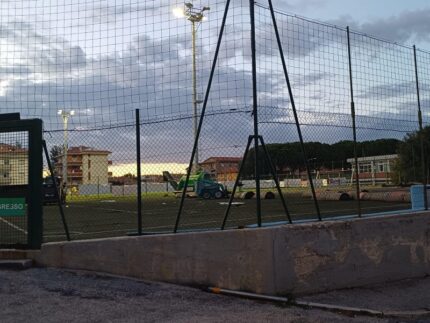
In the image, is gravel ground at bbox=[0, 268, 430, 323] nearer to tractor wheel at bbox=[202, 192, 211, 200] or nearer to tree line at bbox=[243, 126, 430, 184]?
tree line at bbox=[243, 126, 430, 184]

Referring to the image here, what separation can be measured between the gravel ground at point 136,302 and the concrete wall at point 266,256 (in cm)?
22

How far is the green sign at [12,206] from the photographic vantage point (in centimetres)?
872

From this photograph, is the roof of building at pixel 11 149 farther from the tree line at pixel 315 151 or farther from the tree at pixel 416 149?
the tree at pixel 416 149

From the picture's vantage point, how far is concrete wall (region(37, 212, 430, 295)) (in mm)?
7324

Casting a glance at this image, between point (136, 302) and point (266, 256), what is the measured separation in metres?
1.84

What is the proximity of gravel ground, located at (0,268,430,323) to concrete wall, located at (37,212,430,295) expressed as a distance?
0.22 meters

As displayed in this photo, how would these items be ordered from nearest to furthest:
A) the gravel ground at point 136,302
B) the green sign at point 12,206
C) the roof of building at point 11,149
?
the gravel ground at point 136,302
the green sign at point 12,206
the roof of building at point 11,149

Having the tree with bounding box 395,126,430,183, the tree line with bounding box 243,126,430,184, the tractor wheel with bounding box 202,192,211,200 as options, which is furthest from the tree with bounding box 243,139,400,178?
the tractor wheel with bounding box 202,192,211,200

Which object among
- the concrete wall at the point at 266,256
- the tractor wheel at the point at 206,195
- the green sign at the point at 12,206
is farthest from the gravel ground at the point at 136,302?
the tractor wheel at the point at 206,195

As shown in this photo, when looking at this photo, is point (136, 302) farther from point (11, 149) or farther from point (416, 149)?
point (416, 149)

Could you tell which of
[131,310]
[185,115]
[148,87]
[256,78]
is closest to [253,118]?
[256,78]

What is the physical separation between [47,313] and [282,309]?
2.87m

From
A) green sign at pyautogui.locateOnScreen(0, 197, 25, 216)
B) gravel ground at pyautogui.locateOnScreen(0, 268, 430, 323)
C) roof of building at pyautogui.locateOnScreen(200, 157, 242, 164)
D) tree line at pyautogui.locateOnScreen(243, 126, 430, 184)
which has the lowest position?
gravel ground at pyautogui.locateOnScreen(0, 268, 430, 323)

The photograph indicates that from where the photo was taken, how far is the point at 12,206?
345 inches
